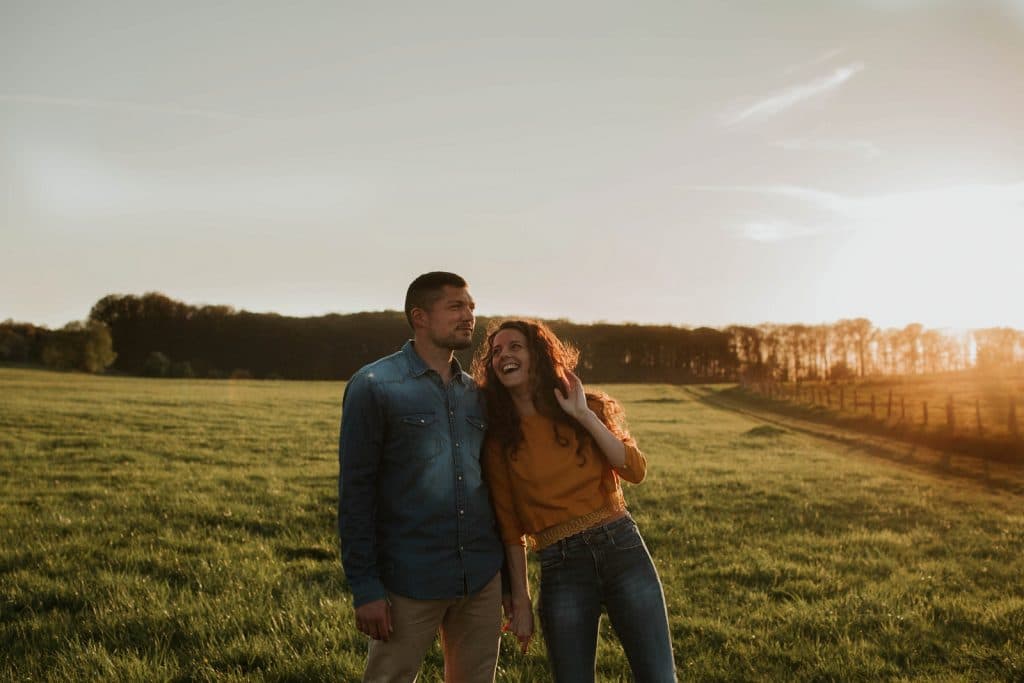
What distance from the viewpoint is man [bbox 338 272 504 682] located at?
3.55 m

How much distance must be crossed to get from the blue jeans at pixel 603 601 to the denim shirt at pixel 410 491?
1.33 feet

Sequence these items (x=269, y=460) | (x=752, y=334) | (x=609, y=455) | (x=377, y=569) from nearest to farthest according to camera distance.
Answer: (x=377, y=569), (x=609, y=455), (x=269, y=460), (x=752, y=334)

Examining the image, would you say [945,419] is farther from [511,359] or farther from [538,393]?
[511,359]

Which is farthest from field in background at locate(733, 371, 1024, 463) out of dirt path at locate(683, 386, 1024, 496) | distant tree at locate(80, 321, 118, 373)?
distant tree at locate(80, 321, 118, 373)

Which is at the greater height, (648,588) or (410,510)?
(410,510)

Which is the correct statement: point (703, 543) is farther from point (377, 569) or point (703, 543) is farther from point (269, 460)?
point (269, 460)

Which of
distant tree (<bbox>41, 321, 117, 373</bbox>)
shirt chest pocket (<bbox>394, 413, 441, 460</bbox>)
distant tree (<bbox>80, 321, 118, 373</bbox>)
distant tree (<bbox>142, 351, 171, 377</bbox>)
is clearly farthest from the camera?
distant tree (<bbox>142, 351, 171, 377</bbox>)

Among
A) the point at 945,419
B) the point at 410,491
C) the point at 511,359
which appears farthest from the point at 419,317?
the point at 945,419

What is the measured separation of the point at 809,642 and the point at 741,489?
9.48 meters

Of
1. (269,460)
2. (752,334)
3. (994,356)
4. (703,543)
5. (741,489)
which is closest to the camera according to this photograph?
(703,543)

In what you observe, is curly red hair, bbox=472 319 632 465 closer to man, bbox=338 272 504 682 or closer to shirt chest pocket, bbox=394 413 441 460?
man, bbox=338 272 504 682

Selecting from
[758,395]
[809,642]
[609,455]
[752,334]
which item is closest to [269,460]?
[809,642]

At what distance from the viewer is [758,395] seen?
66000 mm

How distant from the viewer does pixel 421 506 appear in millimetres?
3689
